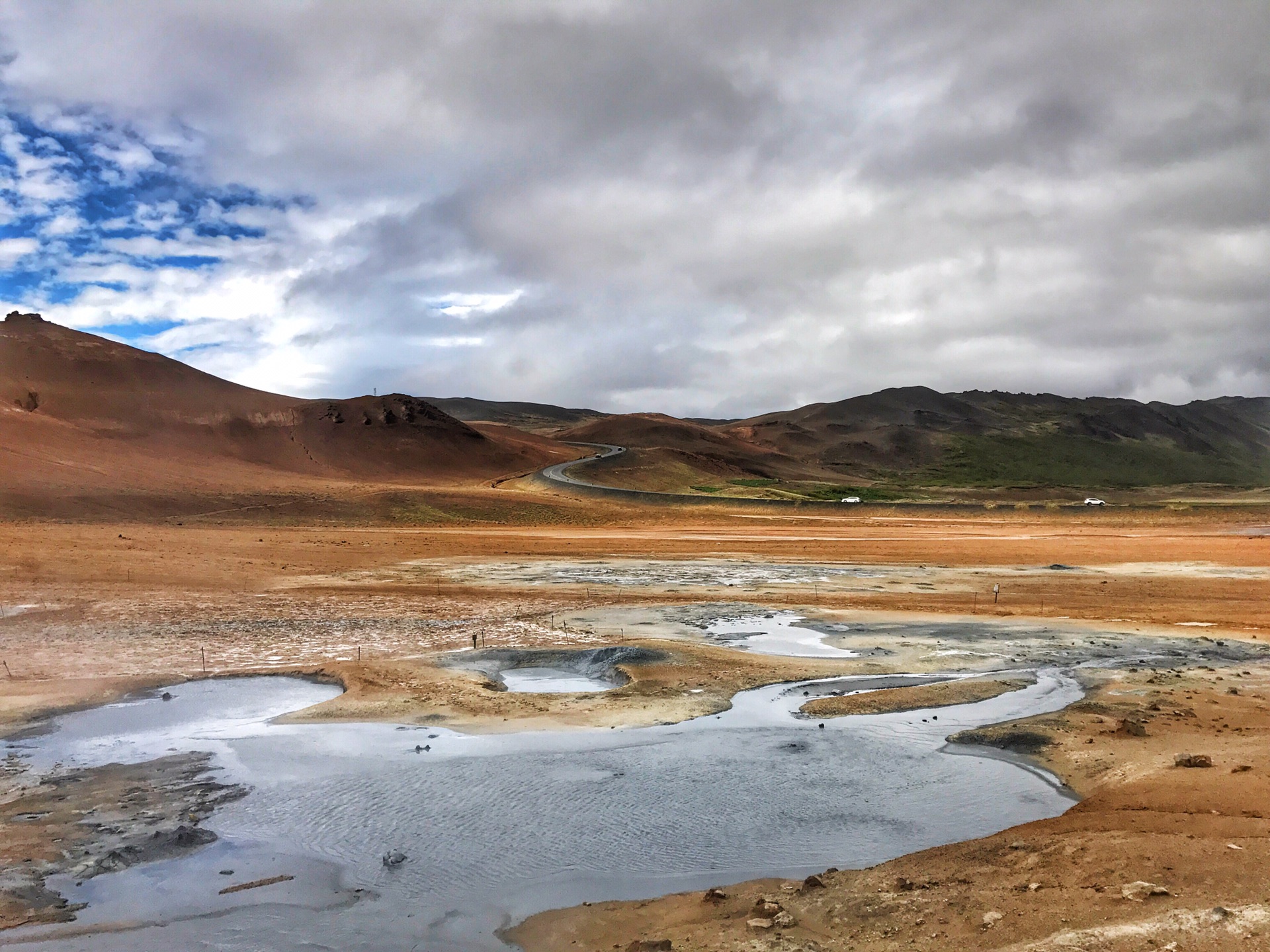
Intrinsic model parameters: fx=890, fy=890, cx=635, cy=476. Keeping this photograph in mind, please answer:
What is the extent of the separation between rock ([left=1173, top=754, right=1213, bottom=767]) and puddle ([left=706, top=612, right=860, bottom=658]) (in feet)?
27.5

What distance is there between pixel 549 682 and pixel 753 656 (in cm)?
432

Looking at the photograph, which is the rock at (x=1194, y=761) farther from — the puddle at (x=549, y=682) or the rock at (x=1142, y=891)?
the puddle at (x=549, y=682)

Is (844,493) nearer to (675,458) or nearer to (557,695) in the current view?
(675,458)

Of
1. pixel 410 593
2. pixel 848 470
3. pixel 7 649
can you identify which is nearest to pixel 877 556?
pixel 410 593

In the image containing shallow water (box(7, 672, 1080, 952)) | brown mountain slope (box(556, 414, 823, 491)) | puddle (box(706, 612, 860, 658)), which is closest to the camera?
shallow water (box(7, 672, 1080, 952))

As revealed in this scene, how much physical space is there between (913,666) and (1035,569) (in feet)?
68.1

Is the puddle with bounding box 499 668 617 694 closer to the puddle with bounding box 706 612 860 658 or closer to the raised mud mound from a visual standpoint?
the raised mud mound

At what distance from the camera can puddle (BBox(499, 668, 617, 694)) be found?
16000mm

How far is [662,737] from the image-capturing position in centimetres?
1273

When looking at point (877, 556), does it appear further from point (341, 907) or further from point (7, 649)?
point (341, 907)

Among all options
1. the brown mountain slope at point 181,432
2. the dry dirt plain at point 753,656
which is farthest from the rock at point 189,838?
the brown mountain slope at point 181,432

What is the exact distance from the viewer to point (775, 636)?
69.2 feet

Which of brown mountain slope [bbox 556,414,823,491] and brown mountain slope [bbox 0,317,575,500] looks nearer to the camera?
brown mountain slope [bbox 0,317,575,500]

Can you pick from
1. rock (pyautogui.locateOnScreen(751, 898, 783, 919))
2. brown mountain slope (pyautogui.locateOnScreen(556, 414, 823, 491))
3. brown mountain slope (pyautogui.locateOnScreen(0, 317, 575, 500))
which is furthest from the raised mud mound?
brown mountain slope (pyautogui.locateOnScreen(556, 414, 823, 491))
